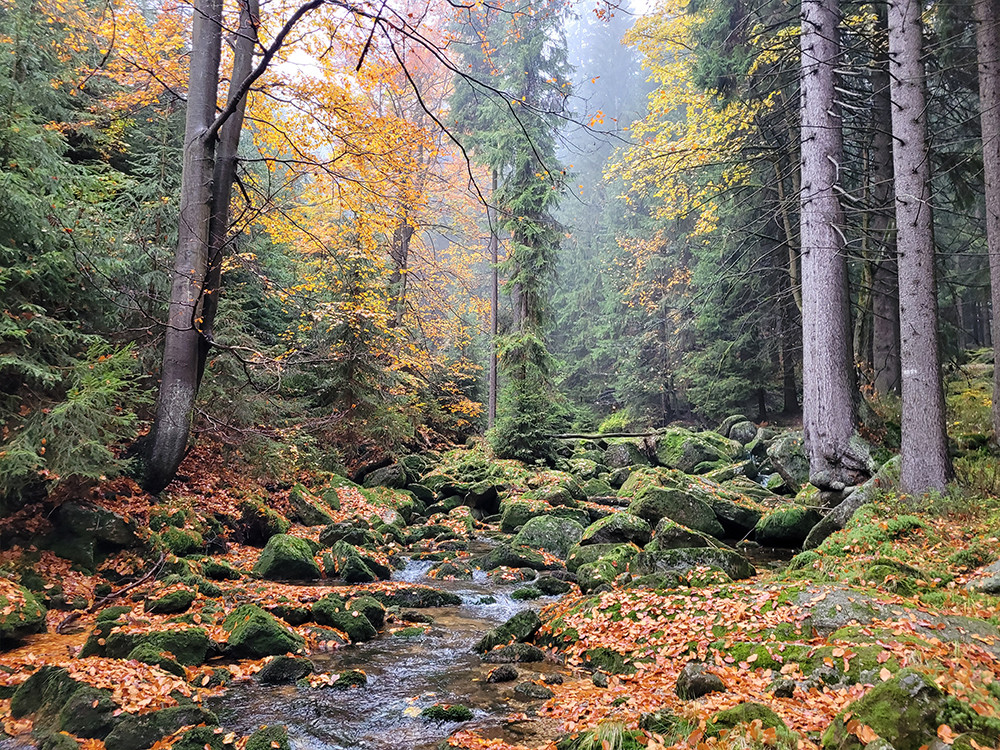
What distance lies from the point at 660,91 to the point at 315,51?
34.7 ft

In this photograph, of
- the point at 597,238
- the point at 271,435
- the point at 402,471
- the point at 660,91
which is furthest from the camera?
the point at 597,238

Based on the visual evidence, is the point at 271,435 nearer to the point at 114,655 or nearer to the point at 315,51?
the point at 114,655

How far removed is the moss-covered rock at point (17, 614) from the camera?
16.9 ft

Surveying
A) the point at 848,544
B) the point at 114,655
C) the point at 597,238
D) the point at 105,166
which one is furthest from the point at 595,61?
the point at 114,655

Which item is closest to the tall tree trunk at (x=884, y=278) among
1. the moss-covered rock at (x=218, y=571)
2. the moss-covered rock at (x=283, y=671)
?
the moss-covered rock at (x=283, y=671)

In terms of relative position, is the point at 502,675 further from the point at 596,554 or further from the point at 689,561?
the point at 596,554

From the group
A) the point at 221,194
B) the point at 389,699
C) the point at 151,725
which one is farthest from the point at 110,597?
the point at 221,194

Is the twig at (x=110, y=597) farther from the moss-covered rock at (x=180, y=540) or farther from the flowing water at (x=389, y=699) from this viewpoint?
the flowing water at (x=389, y=699)

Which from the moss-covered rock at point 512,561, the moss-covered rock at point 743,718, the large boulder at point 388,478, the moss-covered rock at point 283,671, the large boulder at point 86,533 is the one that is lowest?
the moss-covered rock at point 512,561

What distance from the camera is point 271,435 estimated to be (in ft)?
36.0

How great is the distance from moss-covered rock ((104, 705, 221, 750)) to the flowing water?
12.4 inches

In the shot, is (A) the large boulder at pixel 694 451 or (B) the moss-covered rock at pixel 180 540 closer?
(B) the moss-covered rock at pixel 180 540

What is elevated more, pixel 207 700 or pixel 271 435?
pixel 271 435

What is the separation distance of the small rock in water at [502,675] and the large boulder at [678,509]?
5871 millimetres
